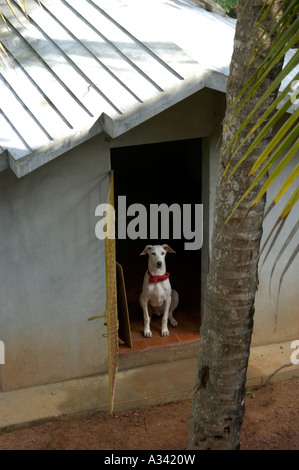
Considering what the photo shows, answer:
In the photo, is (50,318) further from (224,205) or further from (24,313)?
(224,205)

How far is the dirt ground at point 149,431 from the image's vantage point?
6.26m

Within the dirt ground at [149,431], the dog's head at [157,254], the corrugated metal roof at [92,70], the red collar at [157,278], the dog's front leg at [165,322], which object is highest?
the corrugated metal roof at [92,70]

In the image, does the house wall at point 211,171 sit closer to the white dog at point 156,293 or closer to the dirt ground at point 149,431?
the white dog at point 156,293

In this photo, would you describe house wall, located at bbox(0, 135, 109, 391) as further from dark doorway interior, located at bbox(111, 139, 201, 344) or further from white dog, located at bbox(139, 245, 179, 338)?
dark doorway interior, located at bbox(111, 139, 201, 344)

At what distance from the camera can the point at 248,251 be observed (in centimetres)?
427

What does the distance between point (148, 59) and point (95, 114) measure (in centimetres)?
103

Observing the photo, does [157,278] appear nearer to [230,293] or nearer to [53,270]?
[53,270]

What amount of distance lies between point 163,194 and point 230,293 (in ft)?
29.2

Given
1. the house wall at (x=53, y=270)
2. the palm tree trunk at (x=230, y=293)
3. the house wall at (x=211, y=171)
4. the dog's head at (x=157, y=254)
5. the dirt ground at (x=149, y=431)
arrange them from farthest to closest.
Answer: the dog's head at (x=157, y=254), the house wall at (x=211, y=171), the house wall at (x=53, y=270), the dirt ground at (x=149, y=431), the palm tree trunk at (x=230, y=293)

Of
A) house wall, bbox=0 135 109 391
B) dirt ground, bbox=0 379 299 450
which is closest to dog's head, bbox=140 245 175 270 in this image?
house wall, bbox=0 135 109 391

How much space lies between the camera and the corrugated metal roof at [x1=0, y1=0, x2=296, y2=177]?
5.96 metres

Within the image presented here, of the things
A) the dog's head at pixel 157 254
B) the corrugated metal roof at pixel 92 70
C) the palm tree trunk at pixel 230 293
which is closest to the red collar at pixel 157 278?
the dog's head at pixel 157 254

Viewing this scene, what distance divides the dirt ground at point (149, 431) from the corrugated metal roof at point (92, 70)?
9.31 ft
